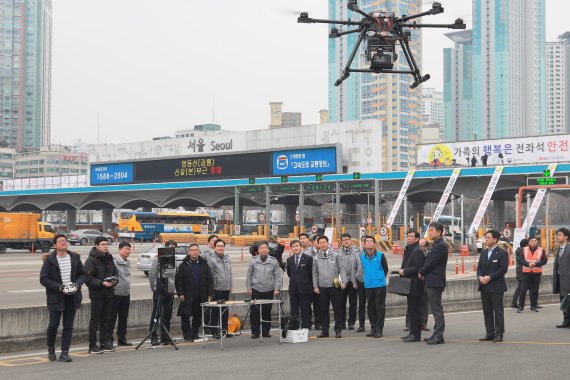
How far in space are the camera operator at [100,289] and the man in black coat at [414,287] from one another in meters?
4.59

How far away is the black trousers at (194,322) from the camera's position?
13406 mm

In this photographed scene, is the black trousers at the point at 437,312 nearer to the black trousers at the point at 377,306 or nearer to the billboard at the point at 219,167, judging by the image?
the black trousers at the point at 377,306

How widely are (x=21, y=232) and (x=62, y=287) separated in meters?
44.1

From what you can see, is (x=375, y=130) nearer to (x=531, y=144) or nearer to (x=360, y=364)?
(x=531, y=144)

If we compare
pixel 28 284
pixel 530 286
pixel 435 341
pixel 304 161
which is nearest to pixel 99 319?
pixel 435 341

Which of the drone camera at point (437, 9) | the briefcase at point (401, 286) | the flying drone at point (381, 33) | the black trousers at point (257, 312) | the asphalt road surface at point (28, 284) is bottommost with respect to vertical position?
the asphalt road surface at point (28, 284)

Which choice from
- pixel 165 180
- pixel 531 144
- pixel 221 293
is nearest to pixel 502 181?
pixel 531 144

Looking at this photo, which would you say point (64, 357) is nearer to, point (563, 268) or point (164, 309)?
point (164, 309)

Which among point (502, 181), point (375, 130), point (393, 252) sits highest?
point (375, 130)

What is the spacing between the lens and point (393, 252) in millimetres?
54062

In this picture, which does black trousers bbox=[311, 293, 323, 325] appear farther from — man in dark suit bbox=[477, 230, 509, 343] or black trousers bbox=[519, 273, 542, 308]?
black trousers bbox=[519, 273, 542, 308]

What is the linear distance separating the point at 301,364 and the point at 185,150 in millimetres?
90463

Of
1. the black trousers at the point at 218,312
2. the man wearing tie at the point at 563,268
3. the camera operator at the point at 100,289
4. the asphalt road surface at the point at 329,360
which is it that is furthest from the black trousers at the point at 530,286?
the camera operator at the point at 100,289

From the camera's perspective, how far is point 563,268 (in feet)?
48.2
